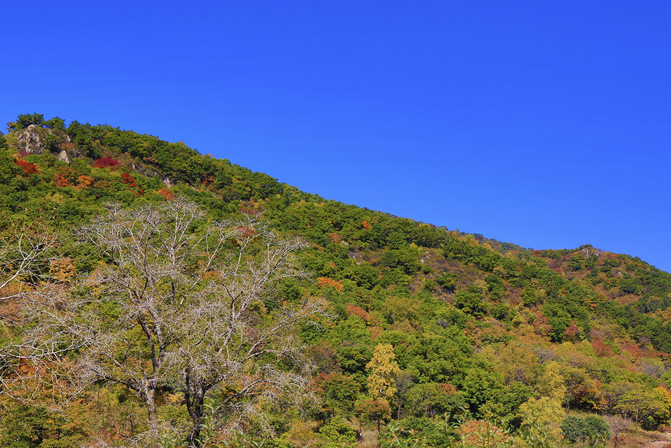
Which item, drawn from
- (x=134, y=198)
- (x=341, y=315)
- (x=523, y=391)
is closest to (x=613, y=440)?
(x=523, y=391)

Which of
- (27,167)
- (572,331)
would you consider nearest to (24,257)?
(27,167)

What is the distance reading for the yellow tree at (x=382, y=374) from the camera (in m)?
30.7

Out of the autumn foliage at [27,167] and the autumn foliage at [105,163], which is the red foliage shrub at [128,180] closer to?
the autumn foliage at [105,163]

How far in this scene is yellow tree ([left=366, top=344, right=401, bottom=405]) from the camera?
30.7 m

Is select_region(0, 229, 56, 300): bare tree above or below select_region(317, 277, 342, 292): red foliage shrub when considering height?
below

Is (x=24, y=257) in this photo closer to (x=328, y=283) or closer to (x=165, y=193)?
(x=328, y=283)

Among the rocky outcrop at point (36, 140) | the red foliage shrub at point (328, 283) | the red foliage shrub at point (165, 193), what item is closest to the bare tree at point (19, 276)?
the red foliage shrub at point (328, 283)

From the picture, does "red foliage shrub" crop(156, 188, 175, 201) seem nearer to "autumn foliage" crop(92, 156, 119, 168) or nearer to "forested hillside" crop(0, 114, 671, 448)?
"forested hillside" crop(0, 114, 671, 448)

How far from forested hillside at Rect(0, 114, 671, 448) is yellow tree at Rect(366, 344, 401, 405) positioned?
0.15 metres

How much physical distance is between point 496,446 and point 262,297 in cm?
829

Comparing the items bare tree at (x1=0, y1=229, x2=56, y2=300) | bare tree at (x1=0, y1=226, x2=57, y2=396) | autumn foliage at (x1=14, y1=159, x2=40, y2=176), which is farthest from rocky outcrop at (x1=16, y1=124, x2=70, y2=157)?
bare tree at (x1=0, y1=229, x2=56, y2=300)

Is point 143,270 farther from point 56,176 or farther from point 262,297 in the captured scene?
point 56,176

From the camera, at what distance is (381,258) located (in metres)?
66.8

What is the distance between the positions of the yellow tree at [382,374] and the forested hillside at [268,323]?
0.15 meters
